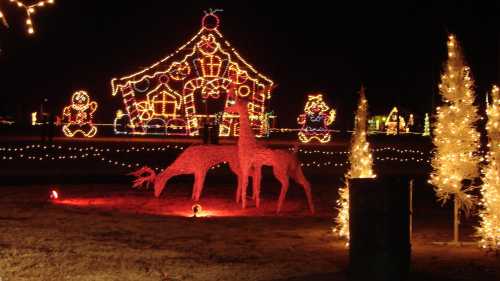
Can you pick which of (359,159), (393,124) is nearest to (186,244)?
(359,159)

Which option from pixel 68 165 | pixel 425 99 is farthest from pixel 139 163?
pixel 425 99

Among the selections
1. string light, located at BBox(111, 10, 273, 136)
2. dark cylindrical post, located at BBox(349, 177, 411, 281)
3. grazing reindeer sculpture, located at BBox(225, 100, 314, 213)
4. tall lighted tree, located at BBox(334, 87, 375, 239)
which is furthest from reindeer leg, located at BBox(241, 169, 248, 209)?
string light, located at BBox(111, 10, 273, 136)

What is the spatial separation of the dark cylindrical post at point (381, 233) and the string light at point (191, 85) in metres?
27.6

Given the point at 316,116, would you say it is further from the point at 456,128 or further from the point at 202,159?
the point at 456,128

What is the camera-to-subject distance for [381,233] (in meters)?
7.68

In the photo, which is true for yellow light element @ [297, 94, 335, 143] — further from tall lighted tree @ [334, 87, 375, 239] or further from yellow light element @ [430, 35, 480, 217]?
yellow light element @ [430, 35, 480, 217]

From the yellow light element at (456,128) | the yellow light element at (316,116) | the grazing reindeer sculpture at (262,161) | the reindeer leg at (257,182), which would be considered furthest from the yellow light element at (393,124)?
the yellow light element at (456,128)

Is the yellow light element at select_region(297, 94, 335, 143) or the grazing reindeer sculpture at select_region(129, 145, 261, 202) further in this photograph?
the yellow light element at select_region(297, 94, 335, 143)

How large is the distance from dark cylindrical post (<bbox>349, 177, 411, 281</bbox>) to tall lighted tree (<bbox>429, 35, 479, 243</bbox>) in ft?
9.46

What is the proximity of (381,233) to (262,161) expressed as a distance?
19.5 ft

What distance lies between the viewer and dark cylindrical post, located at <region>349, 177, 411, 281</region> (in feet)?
25.1

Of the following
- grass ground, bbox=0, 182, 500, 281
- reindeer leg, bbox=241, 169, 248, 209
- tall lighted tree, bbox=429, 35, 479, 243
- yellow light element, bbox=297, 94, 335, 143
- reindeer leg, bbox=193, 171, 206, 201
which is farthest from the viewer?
yellow light element, bbox=297, 94, 335, 143

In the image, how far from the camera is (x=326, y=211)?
13898mm

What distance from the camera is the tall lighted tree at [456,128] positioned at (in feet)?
34.3
